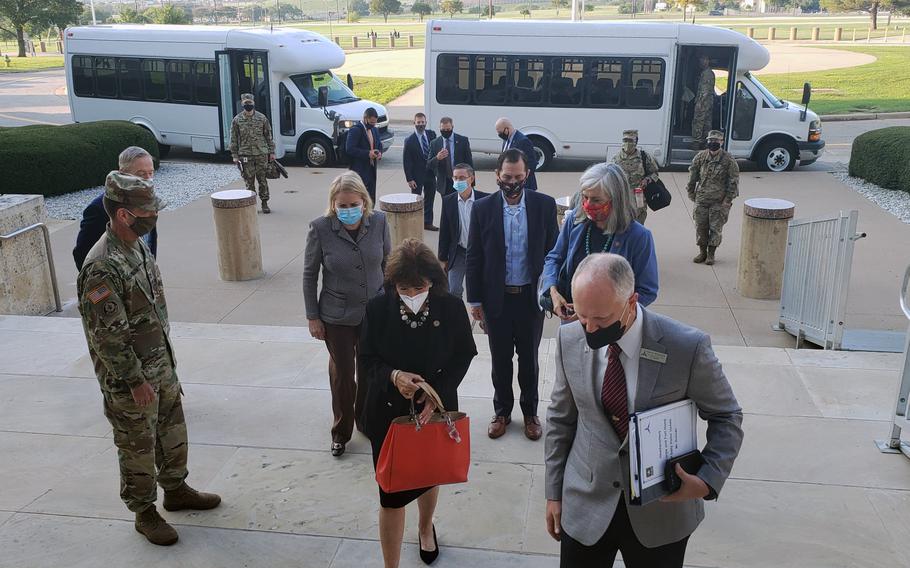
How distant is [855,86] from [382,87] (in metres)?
17.5

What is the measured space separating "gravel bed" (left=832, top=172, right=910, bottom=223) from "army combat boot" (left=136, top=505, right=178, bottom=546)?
1162 centimetres

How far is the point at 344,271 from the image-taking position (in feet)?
17.0

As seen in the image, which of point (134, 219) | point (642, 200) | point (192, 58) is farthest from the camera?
point (192, 58)

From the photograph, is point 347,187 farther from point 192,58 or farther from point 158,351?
point 192,58

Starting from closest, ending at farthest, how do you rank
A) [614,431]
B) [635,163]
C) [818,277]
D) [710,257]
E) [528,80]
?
[614,431] → [818,277] → [635,163] → [710,257] → [528,80]

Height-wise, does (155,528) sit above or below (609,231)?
below

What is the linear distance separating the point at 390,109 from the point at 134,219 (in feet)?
79.2

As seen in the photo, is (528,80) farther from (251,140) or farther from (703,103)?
(251,140)

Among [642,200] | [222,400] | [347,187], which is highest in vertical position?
[347,187]

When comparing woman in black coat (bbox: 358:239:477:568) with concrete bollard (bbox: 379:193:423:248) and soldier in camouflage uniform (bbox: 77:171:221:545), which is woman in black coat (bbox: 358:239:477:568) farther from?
concrete bollard (bbox: 379:193:423:248)

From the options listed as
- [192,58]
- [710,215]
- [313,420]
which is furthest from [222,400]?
[192,58]

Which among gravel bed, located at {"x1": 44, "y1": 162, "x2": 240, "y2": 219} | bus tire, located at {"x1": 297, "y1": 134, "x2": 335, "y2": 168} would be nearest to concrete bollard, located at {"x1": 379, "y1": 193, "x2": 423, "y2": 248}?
gravel bed, located at {"x1": 44, "y1": 162, "x2": 240, "y2": 219}

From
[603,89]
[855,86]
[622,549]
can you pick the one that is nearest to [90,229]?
[622,549]

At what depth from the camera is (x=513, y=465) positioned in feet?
17.0
